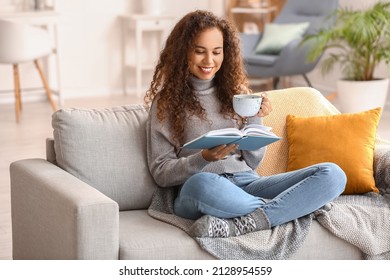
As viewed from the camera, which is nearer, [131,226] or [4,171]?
[131,226]

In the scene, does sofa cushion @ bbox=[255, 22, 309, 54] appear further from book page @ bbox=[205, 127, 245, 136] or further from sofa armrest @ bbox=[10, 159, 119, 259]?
book page @ bbox=[205, 127, 245, 136]

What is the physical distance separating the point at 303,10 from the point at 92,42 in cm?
181

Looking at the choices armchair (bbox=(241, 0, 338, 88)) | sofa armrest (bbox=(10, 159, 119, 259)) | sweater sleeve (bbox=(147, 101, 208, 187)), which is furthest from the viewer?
armchair (bbox=(241, 0, 338, 88))

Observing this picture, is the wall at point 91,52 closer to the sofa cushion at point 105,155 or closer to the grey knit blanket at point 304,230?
the sofa cushion at point 105,155

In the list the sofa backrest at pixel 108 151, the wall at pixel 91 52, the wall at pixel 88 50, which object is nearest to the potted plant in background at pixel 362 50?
the wall at pixel 91 52

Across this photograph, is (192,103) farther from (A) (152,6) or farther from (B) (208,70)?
(A) (152,6)

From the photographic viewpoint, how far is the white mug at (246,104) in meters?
2.70

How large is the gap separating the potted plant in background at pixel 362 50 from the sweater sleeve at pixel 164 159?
3.14 m

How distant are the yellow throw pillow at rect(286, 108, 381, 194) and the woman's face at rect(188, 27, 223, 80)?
0.43 meters

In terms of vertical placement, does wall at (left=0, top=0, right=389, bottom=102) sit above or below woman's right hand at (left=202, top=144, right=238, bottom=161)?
below

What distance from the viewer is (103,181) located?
2.88 m

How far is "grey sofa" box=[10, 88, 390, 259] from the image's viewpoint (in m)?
2.46

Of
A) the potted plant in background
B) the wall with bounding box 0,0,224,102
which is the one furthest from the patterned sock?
the wall with bounding box 0,0,224,102

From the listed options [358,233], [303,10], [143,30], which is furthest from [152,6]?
[358,233]
